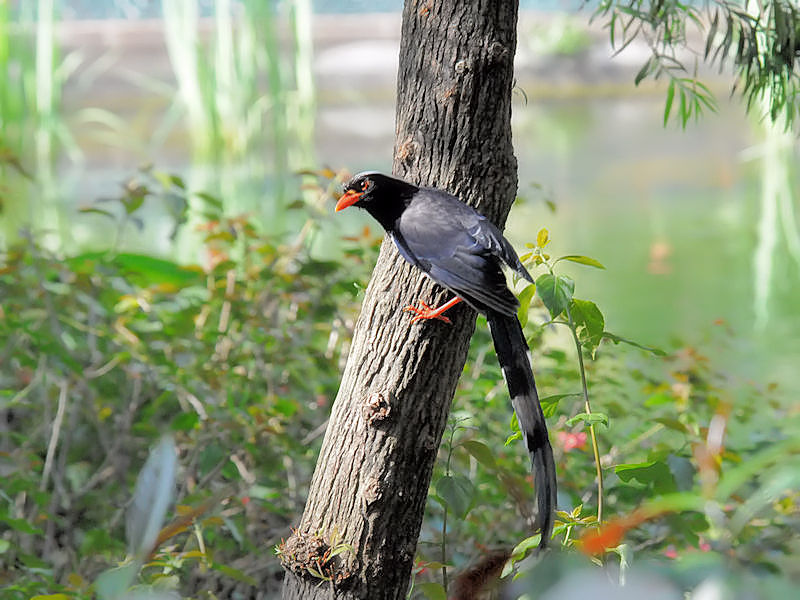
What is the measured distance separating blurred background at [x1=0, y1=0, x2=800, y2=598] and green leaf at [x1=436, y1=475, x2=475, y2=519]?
0.35ft

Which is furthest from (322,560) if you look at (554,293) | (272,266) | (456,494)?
(272,266)

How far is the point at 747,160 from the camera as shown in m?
6.39

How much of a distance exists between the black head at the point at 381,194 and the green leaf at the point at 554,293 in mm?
190

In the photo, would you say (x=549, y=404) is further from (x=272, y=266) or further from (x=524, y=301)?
(x=272, y=266)

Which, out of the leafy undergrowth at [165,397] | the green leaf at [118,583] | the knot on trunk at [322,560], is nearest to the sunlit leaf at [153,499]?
the green leaf at [118,583]

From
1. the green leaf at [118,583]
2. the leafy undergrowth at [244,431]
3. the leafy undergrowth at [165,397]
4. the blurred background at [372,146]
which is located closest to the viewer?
the green leaf at [118,583]

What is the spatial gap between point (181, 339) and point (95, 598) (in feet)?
2.47

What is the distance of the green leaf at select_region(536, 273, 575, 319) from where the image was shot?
1.01 metres

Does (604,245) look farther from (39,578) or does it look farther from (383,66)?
(383,66)

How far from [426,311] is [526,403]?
0.16 meters

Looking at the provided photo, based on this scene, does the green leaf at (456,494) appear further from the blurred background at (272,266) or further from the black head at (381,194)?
the black head at (381,194)

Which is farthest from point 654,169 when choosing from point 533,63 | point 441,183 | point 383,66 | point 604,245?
point 441,183

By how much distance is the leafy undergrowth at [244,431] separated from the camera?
4.51 ft

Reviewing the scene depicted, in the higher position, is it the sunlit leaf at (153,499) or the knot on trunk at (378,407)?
the sunlit leaf at (153,499)
